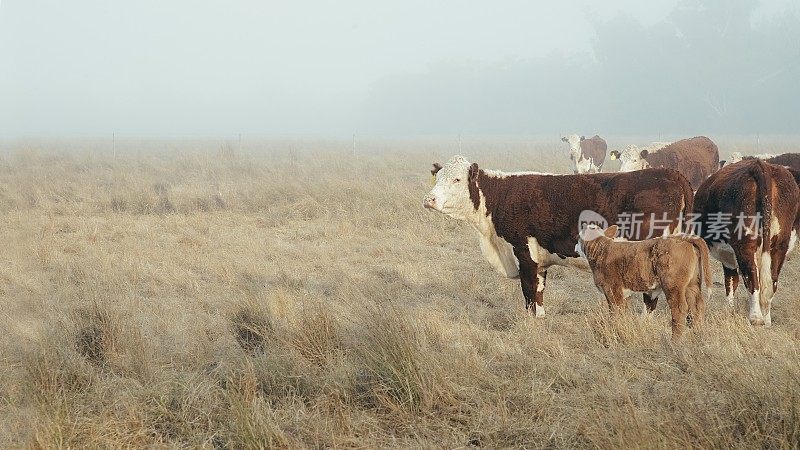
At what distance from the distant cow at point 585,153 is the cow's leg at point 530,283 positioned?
569 inches

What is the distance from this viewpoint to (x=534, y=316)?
6527 mm

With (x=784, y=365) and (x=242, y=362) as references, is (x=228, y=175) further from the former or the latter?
(x=784, y=365)

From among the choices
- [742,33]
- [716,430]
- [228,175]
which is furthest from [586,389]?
[742,33]

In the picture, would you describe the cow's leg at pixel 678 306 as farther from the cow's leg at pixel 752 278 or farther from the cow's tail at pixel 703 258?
the cow's leg at pixel 752 278

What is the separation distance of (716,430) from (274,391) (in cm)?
261

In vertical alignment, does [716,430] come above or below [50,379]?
above

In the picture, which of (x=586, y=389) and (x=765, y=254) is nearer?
(x=586, y=389)

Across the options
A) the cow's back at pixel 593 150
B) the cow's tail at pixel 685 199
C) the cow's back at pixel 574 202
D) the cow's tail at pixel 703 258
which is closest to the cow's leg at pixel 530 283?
the cow's back at pixel 574 202

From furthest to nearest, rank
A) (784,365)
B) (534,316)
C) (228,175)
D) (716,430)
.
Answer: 1. (228,175)
2. (534,316)
3. (784,365)
4. (716,430)

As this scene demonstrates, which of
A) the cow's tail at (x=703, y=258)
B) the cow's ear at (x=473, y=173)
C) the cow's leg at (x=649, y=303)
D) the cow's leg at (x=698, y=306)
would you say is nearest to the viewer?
the cow's tail at (x=703, y=258)

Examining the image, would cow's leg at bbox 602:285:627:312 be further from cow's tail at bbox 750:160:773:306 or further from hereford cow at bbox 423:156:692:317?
cow's tail at bbox 750:160:773:306

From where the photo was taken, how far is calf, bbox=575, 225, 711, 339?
17.9 ft

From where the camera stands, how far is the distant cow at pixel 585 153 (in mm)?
21078

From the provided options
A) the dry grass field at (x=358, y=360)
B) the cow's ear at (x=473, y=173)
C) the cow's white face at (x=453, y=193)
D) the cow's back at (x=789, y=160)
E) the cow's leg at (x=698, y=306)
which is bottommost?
the dry grass field at (x=358, y=360)
